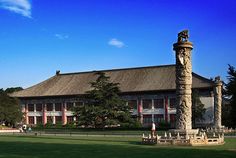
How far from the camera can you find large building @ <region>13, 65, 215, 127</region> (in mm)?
84312

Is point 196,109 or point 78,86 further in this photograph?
point 78,86

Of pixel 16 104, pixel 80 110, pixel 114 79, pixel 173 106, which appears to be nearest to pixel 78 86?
pixel 114 79

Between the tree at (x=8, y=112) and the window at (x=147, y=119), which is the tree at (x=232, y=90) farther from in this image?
the tree at (x=8, y=112)

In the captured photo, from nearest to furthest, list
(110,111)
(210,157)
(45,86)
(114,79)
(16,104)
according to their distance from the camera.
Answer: (210,157) → (110,111) → (16,104) → (114,79) → (45,86)

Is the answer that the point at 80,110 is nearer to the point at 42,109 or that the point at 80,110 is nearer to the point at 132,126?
the point at 132,126

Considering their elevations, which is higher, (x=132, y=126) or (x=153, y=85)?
(x=153, y=85)

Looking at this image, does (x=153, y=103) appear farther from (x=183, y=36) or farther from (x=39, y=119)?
(x=183, y=36)

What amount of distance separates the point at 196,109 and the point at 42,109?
39.0m

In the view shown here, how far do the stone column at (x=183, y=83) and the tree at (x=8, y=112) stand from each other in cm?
5519

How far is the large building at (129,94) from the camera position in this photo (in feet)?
277

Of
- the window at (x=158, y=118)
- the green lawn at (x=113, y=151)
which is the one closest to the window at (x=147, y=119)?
the window at (x=158, y=118)

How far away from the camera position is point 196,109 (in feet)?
245

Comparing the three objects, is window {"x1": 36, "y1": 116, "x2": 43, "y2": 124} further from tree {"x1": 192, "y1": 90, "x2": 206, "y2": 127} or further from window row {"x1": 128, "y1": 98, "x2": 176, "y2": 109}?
tree {"x1": 192, "y1": 90, "x2": 206, "y2": 127}

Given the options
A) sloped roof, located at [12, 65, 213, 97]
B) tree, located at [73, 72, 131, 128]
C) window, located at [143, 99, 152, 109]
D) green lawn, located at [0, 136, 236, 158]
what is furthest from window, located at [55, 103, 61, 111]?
green lawn, located at [0, 136, 236, 158]
